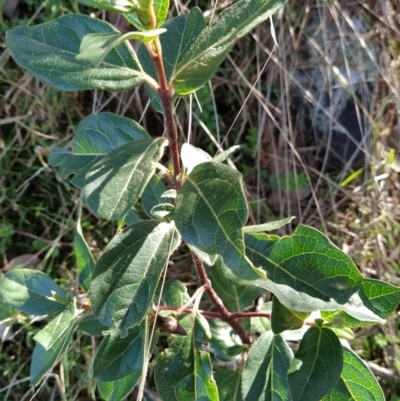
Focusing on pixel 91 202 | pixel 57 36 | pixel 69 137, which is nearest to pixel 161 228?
pixel 91 202

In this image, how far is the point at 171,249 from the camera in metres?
0.84

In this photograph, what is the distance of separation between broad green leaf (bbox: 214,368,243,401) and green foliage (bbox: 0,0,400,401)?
12 cm

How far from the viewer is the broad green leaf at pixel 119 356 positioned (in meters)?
0.91

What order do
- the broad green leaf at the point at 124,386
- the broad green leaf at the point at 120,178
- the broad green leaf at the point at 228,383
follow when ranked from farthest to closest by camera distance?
the broad green leaf at the point at 228,383 < the broad green leaf at the point at 124,386 < the broad green leaf at the point at 120,178

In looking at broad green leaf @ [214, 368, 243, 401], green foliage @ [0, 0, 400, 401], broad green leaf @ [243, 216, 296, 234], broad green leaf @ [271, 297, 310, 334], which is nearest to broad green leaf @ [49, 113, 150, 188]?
green foliage @ [0, 0, 400, 401]

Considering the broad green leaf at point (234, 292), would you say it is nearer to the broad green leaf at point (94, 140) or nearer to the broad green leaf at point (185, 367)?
the broad green leaf at point (185, 367)

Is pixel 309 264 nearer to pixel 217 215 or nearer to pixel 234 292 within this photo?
pixel 217 215

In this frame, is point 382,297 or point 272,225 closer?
point 272,225

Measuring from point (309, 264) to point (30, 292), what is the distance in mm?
572

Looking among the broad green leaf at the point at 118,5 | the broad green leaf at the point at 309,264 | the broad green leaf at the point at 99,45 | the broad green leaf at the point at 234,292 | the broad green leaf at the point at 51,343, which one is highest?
the broad green leaf at the point at 118,5

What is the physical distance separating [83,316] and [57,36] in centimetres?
52

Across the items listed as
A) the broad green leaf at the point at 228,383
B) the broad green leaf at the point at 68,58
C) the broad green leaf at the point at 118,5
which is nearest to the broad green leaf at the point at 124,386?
the broad green leaf at the point at 228,383

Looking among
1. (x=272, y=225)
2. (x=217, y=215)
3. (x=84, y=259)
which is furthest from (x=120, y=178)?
(x=84, y=259)

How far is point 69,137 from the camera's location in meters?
1.81
